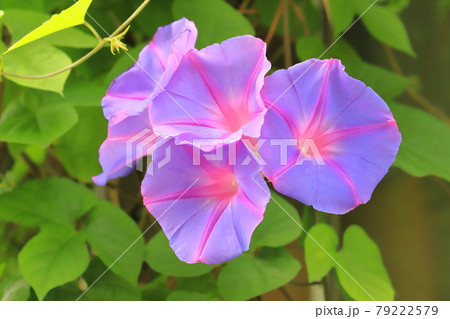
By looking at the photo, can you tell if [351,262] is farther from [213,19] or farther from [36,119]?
Result: [36,119]

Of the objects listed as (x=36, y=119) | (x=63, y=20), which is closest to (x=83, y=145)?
(x=36, y=119)

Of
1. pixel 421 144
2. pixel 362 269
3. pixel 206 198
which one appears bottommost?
pixel 362 269

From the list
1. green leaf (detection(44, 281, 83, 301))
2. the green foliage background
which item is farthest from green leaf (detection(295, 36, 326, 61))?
green leaf (detection(44, 281, 83, 301))

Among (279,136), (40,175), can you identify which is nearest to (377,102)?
(279,136)

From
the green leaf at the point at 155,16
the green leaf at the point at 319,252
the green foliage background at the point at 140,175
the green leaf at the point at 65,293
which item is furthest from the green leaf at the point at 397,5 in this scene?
the green leaf at the point at 65,293

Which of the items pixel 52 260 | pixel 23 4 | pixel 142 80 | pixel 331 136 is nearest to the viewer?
pixel 331 136

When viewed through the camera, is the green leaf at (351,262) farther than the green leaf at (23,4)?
No

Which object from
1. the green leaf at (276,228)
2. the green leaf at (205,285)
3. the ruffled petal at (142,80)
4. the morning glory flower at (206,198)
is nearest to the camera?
the morning glory flower at (206,198)

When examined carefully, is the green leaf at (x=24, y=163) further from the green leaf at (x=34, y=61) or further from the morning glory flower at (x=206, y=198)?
the morning glory flower at (x=206, y=198)
